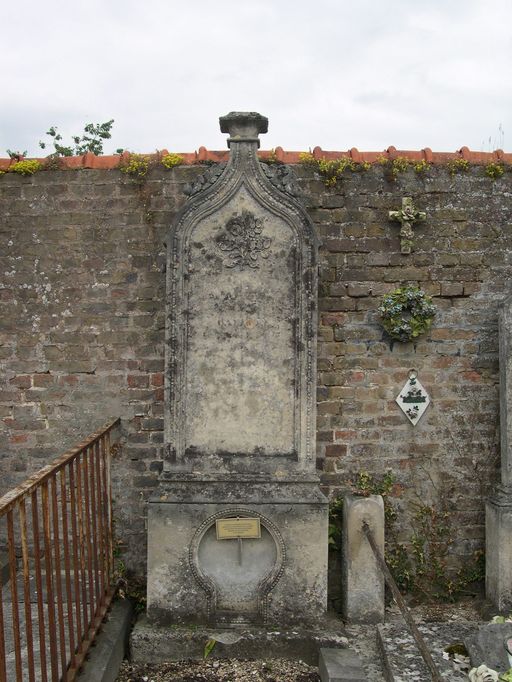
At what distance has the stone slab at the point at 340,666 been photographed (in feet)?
11.1

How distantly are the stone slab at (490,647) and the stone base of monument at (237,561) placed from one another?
926 millimetres

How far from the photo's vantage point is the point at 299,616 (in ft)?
12.8

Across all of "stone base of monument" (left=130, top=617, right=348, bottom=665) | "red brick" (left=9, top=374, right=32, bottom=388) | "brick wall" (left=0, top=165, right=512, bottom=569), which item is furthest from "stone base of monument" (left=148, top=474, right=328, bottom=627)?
"red brick" (left=9, top=374, right=32, bottom=388)

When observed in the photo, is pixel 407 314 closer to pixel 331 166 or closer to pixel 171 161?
pixel 331 166

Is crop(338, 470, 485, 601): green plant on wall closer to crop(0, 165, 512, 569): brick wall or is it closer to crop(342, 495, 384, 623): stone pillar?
crop(0, 165, 512, 569): brick wall

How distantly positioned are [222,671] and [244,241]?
8.74ft

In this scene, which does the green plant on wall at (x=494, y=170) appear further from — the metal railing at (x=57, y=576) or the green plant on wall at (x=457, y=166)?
the metal railing at (x=57, y=576)

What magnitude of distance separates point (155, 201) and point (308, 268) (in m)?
1.34

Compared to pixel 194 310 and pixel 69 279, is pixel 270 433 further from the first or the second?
pixel 69 279

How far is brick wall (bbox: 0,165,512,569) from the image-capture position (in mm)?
4562

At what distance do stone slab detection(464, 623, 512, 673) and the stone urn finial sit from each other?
10.9ft

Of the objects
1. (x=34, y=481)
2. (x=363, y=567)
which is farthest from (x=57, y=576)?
(x=363, y=567)

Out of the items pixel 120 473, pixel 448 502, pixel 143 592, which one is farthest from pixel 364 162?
pixel 143 592

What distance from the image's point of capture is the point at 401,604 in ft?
11.0
